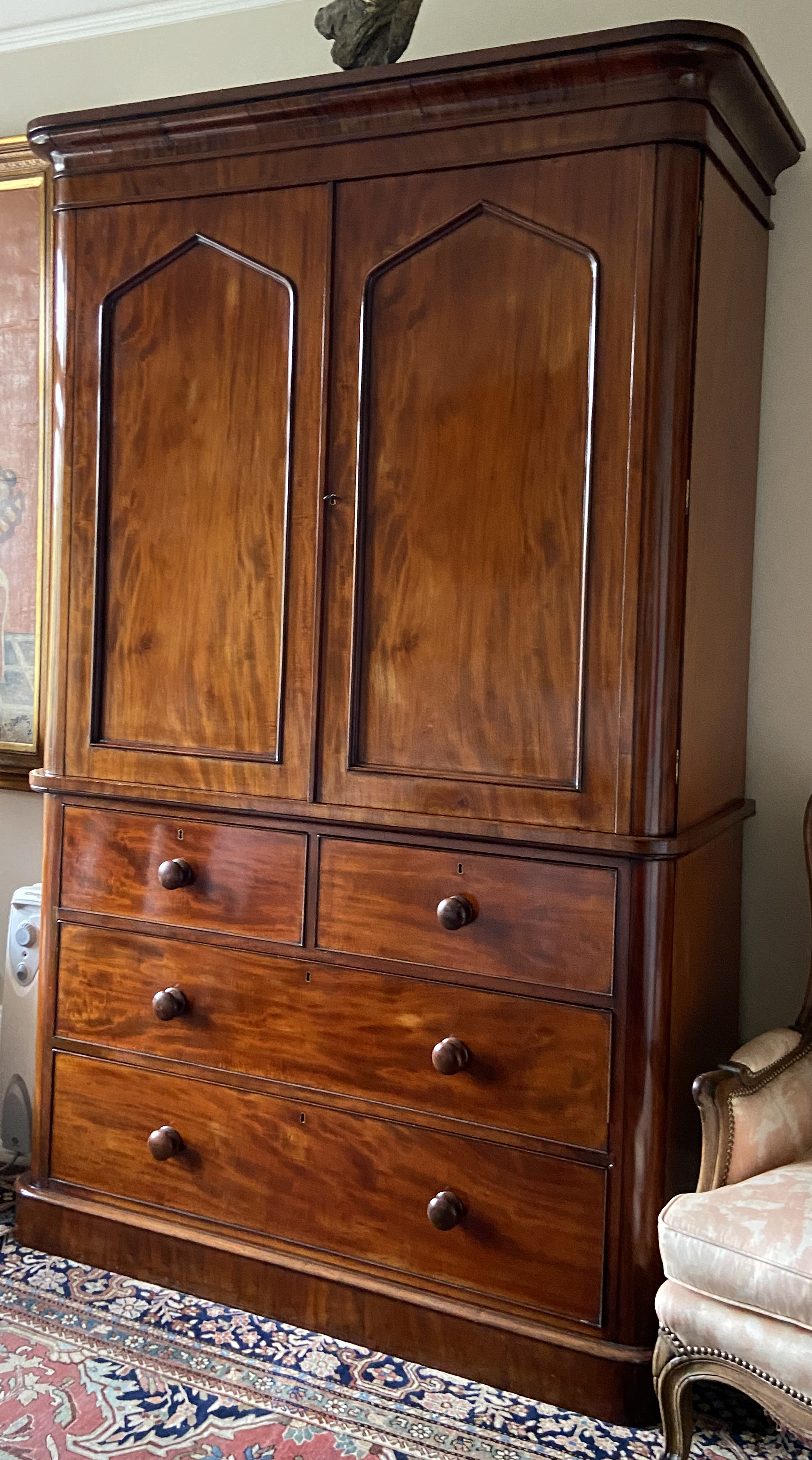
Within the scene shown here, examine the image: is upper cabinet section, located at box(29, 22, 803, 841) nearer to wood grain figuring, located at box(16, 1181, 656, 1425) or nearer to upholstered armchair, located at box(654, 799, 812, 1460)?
upholstered armchair, located at box(654, 799, 812, 1460)

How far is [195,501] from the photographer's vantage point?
2346mm

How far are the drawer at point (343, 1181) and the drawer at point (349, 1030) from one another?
0.19 ft

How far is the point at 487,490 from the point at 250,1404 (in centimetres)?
153

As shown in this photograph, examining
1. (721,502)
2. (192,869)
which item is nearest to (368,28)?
(721,502)

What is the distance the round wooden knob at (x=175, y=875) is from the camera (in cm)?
235

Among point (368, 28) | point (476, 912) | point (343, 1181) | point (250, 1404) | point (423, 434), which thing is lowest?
point (250, 1404)

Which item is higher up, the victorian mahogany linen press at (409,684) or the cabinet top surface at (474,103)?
the cabinet top surface at (474,103)

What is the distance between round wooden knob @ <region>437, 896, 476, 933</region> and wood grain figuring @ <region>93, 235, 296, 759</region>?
0.43m

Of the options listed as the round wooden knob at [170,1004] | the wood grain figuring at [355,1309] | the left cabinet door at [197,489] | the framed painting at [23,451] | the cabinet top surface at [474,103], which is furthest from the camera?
the framed painting at [23,451]

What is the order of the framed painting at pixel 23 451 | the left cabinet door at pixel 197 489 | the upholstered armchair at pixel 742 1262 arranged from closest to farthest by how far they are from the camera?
the upholstered armchair at pixel 742 1262 < the left cabinet door at pixel 197 489 < the framed painting at pixel 23 451

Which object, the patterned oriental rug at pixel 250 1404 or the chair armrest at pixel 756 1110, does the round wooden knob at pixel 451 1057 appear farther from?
the patterned oriental rug at pixel 250 1404

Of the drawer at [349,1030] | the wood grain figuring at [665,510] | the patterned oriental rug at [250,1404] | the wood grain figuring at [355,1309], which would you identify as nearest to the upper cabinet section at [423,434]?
the wood grain figuring at [665,510]

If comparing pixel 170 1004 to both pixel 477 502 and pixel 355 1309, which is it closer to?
pixel 355 1309

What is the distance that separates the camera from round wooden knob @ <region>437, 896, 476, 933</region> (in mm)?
2098
